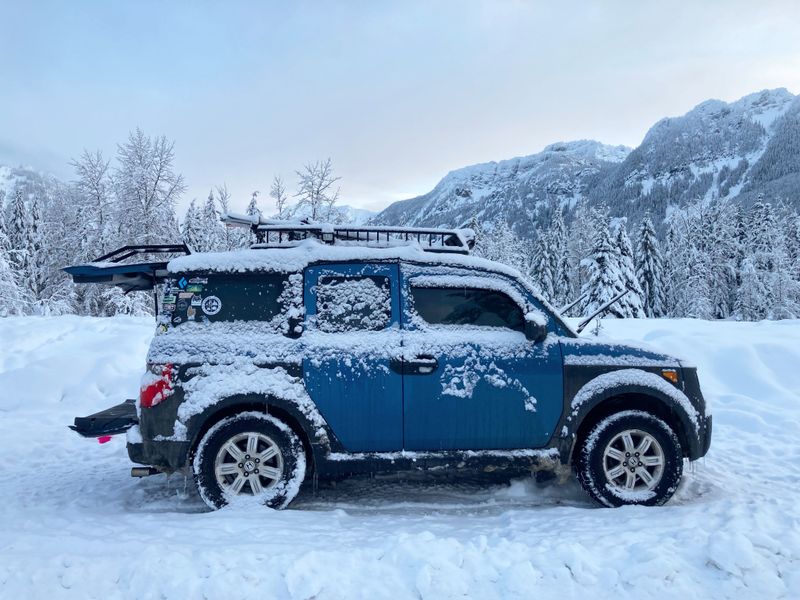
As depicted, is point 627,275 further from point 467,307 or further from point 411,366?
point 411,366

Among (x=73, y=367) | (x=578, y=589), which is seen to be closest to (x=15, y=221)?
(x=73, y=367)

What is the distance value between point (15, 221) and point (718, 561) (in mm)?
61311

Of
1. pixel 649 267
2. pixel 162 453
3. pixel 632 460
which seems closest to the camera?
pixel 162 453

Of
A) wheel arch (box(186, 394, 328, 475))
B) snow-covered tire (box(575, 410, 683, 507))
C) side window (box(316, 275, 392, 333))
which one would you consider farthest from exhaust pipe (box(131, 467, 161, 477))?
snow-covered tire (box(575, 410, 683, 507))

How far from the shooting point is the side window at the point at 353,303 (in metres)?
4.48

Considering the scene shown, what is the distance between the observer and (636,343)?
15.5ft

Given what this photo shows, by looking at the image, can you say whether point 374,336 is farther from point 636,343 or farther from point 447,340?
point 636,343

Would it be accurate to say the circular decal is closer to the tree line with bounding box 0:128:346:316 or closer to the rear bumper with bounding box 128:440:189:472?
the rear bumper with bounding box 128:440:189:472

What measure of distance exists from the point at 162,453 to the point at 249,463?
26.7 inches

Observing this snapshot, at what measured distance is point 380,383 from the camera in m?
4.34

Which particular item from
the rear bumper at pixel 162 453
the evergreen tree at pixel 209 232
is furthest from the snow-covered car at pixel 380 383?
the evergreen tree at pixel 209 232

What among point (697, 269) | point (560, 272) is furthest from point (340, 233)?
point (560, 272)

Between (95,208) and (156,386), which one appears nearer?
(156,386)

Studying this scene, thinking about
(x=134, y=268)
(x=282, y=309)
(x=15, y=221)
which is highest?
(x=15, y=221)
